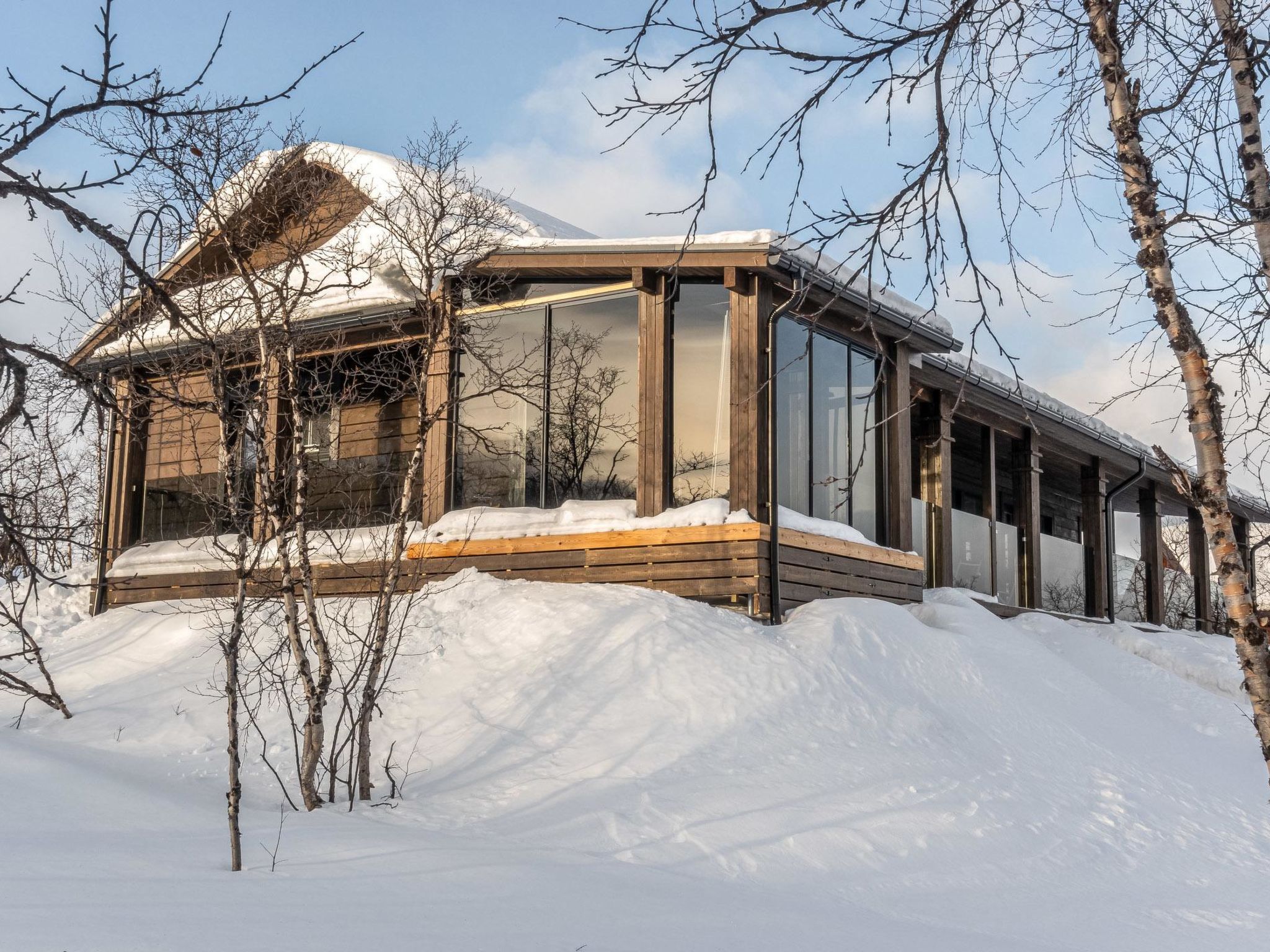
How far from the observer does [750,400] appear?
410 inches

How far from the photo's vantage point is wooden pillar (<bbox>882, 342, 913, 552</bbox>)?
1233 centimetres

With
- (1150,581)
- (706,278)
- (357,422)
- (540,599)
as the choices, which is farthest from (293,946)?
(1150,581)

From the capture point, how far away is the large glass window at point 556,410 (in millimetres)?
11047

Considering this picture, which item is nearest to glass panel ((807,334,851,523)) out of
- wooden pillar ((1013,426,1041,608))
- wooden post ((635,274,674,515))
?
wooden post ((635,274,674,515))

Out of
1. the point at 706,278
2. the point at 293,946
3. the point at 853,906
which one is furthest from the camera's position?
the point at 706,278

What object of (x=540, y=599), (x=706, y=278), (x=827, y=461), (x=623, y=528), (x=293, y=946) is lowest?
(x=293, y=946)

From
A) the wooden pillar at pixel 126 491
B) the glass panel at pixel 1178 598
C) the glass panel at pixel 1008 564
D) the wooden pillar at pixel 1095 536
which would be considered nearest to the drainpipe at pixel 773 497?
the glass panel at pixel 1008 564

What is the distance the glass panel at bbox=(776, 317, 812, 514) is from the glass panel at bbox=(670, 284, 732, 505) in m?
0.50

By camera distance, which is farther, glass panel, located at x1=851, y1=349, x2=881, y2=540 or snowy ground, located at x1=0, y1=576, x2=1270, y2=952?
glass panel, located at x1=851, y1=349, x2=881, y2=540

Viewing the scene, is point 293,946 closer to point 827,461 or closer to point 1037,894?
point 1037,894

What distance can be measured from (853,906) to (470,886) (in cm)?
204

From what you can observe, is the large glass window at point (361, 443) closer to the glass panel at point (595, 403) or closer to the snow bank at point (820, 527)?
the glass panel at point (595, 403)

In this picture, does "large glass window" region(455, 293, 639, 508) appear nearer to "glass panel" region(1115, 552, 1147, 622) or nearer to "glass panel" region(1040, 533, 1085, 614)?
"glass panel" region(1040, 533, 1085, 614)

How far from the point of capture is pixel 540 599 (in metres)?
9.95
